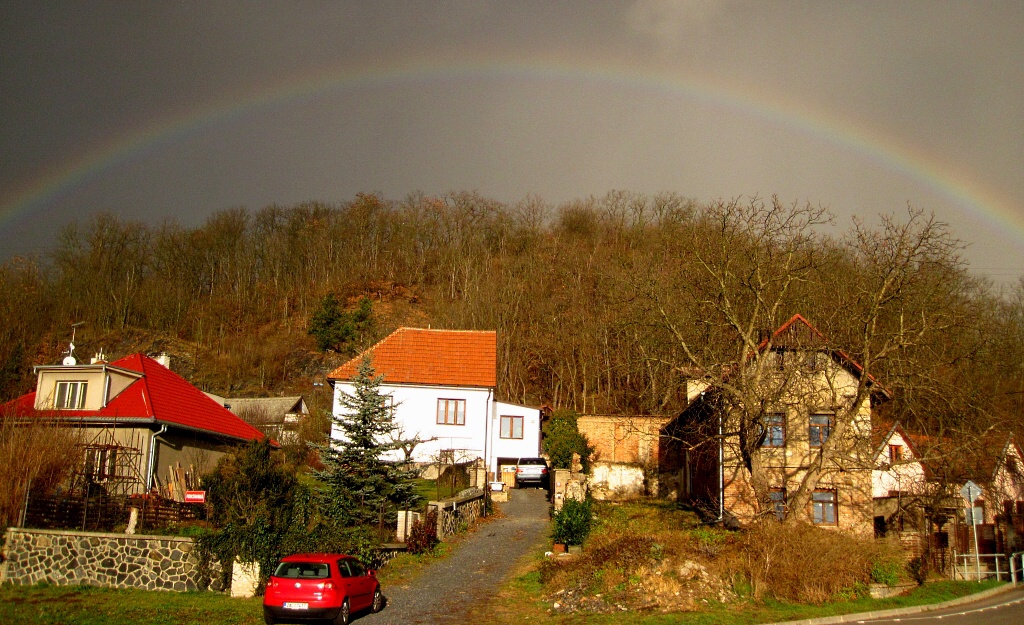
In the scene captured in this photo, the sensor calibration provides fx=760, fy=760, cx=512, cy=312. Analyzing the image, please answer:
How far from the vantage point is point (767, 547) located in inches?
755

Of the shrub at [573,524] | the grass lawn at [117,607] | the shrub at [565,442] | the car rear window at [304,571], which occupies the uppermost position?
the shrub at [565,442]

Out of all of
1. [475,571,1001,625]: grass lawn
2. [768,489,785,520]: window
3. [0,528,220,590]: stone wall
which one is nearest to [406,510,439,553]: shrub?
[475,571,1001,625]: grass lawn

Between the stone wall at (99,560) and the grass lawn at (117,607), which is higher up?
the stone wall at (99,560)

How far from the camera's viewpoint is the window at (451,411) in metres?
41.3

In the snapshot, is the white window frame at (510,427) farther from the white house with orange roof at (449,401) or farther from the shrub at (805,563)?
the shrub at (805,563)

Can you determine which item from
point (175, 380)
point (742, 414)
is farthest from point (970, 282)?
point (175, 380)

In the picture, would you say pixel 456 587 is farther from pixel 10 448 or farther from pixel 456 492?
pixel 10 448

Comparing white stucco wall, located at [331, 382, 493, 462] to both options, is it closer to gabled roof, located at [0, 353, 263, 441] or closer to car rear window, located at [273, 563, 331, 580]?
gabled roof, located at [0, 353, 263, 441]

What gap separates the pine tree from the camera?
23.3 metres

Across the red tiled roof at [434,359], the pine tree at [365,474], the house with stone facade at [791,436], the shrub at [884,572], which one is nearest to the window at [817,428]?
the house with stone facade at [791,436]

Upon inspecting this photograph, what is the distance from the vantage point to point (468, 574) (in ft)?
69.7

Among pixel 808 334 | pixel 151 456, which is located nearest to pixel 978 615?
pixel 808 334

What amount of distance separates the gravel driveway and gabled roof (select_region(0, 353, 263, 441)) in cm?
1362

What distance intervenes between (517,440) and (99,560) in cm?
2604
